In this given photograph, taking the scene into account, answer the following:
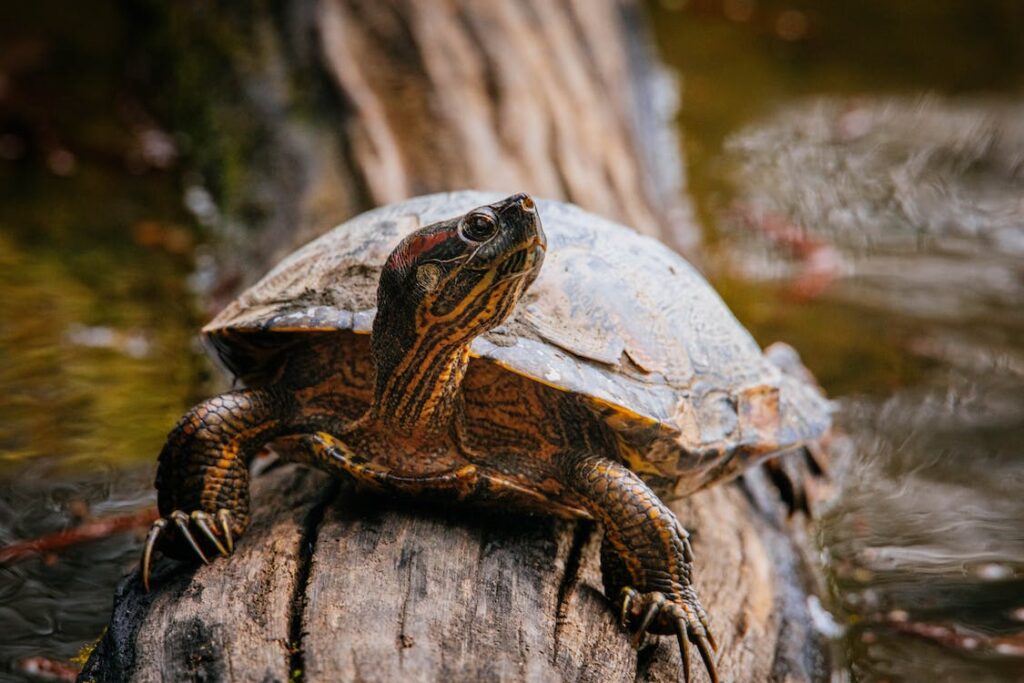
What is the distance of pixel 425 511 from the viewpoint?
2.41 meters

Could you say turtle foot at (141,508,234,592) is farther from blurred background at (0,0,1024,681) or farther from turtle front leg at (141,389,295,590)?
blurred background at (0,0,1024,681)

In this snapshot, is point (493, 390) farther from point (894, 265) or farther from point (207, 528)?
point (894, 265)

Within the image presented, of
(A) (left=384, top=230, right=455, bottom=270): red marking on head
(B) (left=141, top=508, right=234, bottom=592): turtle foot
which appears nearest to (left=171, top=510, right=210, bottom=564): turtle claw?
(B) (left=141, top=508, right=234, bottom=592): turtle foot

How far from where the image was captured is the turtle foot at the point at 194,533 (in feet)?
7.67

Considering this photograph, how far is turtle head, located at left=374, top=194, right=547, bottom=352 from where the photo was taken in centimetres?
211

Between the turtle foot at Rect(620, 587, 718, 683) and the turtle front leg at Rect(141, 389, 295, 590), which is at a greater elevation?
the turtle front leg at Rect(141, 389, 295, 590)

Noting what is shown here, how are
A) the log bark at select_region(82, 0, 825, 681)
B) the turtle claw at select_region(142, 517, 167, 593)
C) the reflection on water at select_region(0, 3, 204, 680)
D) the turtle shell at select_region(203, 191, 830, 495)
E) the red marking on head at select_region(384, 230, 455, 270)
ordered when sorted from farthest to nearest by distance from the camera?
the reflection on water at select_region(0, 3, 204, 680), the turtle shell at select_region(203, 191, 830, 495), the turtle claw at select_region(142, 517, 167, 593), the red marking on head at select_region(384, 230, 455, 270), the log bark at select_region(82, 0, 825, 681)

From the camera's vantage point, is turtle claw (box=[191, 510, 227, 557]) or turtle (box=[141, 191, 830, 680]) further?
turtle claw (box=[191, 510, 227, 557])

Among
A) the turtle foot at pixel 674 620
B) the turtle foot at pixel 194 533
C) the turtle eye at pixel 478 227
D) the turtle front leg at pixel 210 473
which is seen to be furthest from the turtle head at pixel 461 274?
the turtle foot at pixel 674 620

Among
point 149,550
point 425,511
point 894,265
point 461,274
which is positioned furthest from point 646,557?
point 894,265

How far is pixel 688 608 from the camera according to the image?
2266mm

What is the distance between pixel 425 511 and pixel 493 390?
33 centimetres

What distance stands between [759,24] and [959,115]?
6.33ft

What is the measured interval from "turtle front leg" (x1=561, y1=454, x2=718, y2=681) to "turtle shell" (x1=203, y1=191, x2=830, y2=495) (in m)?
0.17
